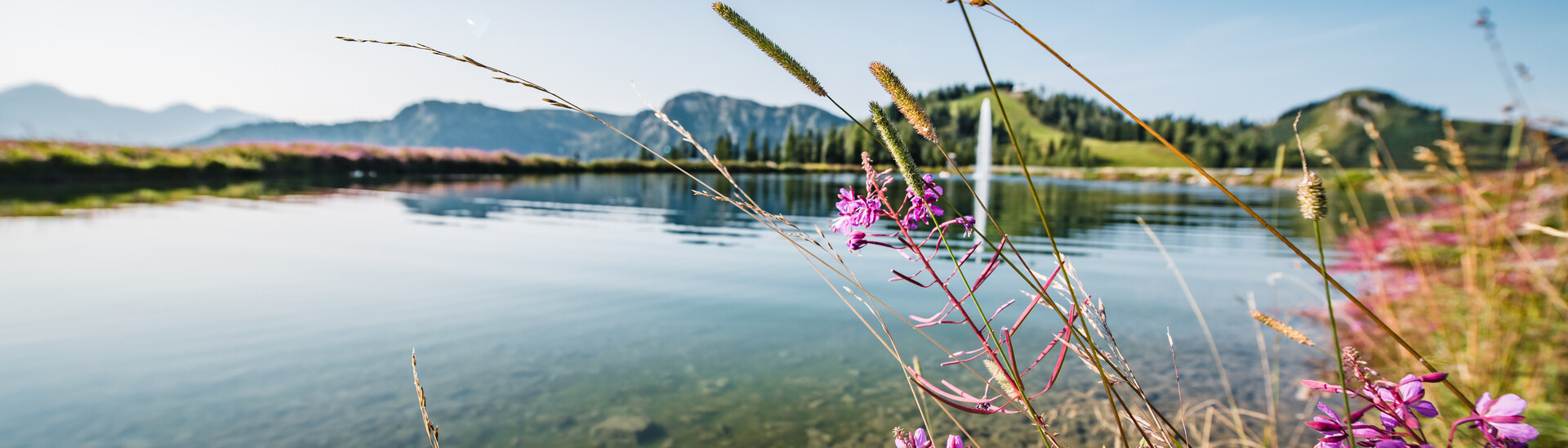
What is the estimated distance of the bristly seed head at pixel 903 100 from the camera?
786 mm

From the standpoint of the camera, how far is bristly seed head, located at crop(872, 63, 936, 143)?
79 cm

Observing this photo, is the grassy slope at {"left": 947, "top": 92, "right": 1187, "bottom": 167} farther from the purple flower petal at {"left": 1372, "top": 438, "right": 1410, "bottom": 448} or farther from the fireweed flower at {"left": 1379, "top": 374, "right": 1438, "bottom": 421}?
the purple flower petal at {"left": 1372, "top": 438, "right": 1410, "bottom": 448}

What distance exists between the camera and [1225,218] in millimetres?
15391

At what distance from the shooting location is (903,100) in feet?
2.61

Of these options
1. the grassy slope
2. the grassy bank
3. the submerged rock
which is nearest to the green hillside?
the grassy slope

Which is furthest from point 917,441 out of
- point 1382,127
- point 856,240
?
point 1382,127

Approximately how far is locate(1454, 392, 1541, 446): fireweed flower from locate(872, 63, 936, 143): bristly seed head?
0.64m

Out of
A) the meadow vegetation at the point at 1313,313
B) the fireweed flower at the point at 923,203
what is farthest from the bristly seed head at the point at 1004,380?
the fireweed flower at the point at 923,203

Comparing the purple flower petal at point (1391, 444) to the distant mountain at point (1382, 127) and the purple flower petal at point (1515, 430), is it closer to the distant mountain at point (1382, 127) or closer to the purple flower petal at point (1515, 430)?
the purple flower petal at point (1515, 430)

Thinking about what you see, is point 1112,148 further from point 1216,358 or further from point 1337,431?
point 1337,431

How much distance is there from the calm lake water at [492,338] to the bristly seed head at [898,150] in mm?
145

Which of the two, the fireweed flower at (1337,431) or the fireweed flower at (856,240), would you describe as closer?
the fireweed flower at (1337,431)

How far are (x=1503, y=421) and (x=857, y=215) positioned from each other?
782mm

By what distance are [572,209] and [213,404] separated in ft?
35.2
